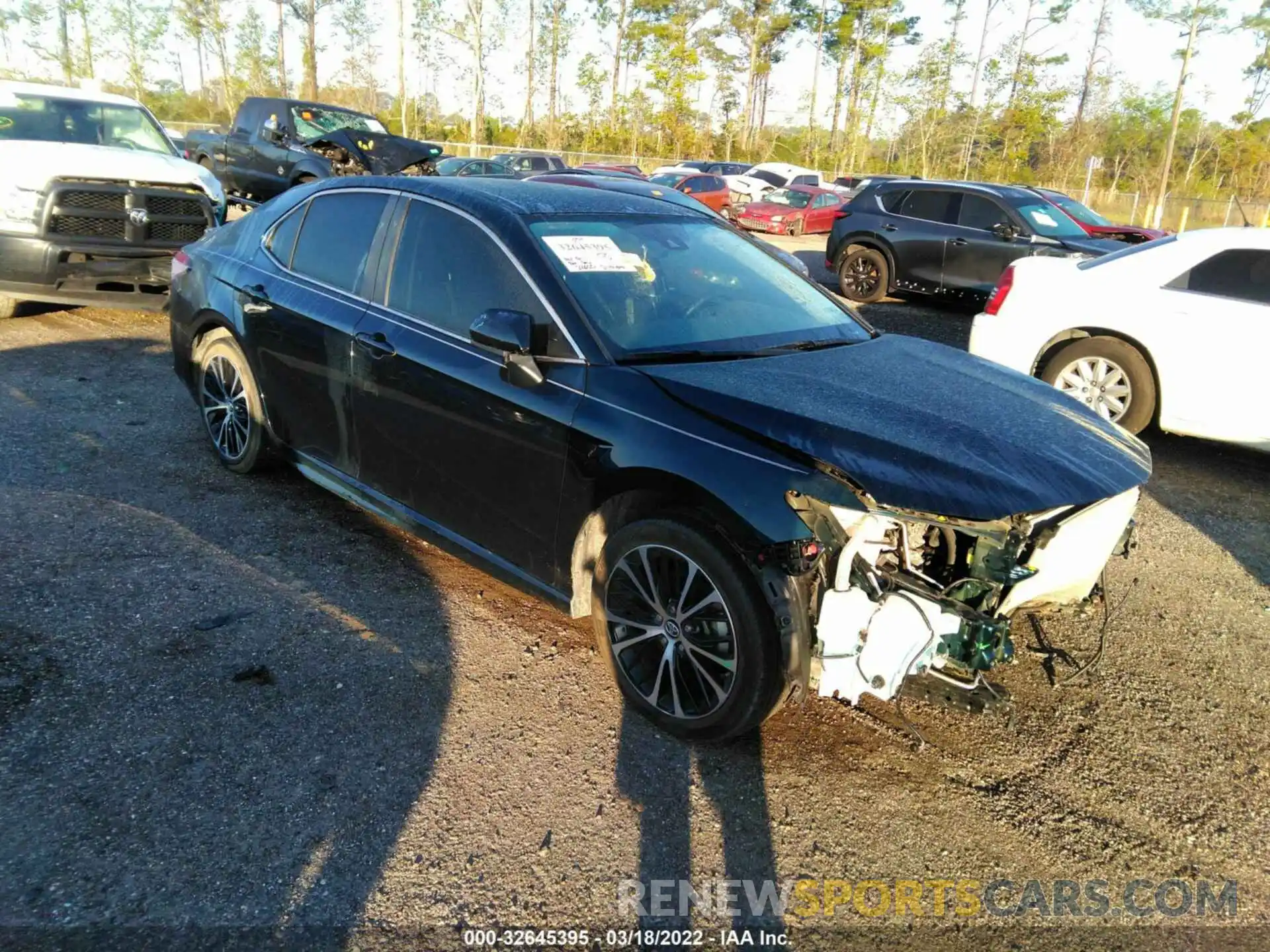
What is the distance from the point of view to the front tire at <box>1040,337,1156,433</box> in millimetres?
6305

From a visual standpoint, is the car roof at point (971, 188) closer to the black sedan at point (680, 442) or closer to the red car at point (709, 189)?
the black sedan at point (680, 442)

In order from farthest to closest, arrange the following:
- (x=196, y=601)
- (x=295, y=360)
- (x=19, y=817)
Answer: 1. (x=295, y=360)
2. (x=196, y=601)
3. (x=19, y=817)

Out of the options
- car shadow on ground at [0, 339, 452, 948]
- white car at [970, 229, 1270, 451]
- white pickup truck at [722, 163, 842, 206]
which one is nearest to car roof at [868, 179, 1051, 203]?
white car at [970, 229, 1270, 451]

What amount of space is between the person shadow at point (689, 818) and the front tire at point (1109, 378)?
4.44m

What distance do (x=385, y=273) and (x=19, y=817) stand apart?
242 cm

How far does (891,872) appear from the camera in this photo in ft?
8.47

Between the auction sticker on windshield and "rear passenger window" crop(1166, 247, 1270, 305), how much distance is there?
470 cm

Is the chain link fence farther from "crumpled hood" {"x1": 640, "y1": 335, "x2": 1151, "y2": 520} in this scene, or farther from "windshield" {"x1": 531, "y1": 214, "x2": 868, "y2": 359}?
"crumpled hood" {"x1": 640, "y1": 335, "x2": 1151, "y2": 520}

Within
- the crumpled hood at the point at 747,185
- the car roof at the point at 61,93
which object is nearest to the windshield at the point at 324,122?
the car roof at the point at 61,93

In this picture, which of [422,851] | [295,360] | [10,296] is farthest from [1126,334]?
[10,296]

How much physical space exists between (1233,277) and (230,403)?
649 cm

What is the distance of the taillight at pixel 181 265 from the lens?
17.2 ft

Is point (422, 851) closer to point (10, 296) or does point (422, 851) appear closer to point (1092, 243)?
point (10, 296)

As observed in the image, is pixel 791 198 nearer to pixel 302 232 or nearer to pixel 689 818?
pixel 302 232
